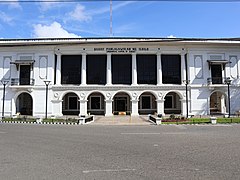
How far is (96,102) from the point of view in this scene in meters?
36.4

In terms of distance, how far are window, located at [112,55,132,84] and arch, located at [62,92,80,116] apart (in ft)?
22.1

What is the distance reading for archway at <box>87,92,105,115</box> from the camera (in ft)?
119

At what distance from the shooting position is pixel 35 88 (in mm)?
33875

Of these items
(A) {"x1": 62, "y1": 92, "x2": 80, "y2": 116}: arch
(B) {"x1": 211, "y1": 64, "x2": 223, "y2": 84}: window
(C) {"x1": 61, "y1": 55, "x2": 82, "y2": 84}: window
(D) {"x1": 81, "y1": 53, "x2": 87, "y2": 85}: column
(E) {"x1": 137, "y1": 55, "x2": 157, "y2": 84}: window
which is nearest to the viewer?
(D) {"x1": 81, "y1": 53, "x2": 87, "y2": 85}: column

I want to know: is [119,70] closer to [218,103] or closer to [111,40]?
[111,40]

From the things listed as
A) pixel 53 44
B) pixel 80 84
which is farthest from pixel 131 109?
pixel 53 44

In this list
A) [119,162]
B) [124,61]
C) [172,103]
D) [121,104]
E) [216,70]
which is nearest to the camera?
[119,162]

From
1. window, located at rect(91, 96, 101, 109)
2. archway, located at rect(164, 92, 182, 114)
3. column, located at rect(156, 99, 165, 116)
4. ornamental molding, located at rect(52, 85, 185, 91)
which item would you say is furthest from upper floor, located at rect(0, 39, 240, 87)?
window, located at rect(91, 96, 101, 109)

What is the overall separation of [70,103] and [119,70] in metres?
9.19

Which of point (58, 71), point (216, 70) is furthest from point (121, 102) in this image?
point (216, 70)

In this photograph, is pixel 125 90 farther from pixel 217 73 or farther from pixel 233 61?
pixel 233 61

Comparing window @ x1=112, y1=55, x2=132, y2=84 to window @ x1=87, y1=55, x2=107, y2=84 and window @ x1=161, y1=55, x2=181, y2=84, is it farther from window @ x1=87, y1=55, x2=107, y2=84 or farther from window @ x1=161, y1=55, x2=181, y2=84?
window @ x1=161, y1=55, x2=181, y2=84

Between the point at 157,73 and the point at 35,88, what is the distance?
17.6 m

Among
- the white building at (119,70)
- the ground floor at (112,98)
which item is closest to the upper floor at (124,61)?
the white building at (119,70)
